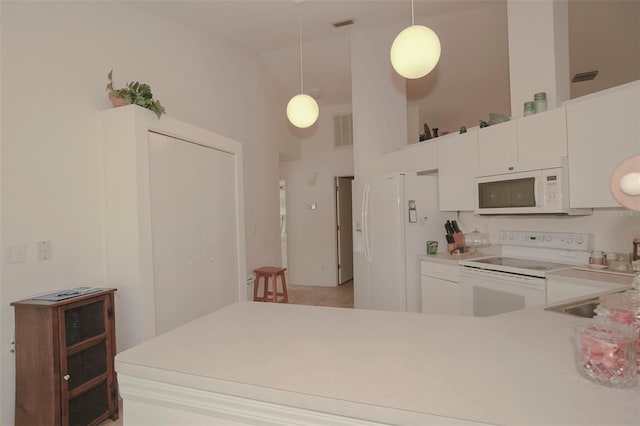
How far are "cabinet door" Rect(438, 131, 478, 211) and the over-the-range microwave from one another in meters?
0.14

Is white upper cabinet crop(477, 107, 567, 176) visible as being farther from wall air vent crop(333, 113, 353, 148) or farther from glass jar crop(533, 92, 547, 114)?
wall air vent crop(333, 113, 353, 148)

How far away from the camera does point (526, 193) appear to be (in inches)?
97.9

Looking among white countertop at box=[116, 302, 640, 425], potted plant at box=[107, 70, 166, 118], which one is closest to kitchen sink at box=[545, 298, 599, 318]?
white countertop at box=[116, 302, 640, 425]

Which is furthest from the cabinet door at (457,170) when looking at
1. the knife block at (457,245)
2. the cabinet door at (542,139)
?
the cabinet door at (542,139)

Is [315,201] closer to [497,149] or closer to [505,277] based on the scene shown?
[497,149]

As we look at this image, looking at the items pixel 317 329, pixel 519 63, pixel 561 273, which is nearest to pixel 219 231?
pixel 317 329

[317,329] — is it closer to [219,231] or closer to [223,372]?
[223,372]

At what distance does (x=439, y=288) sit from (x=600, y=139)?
5.46 ft

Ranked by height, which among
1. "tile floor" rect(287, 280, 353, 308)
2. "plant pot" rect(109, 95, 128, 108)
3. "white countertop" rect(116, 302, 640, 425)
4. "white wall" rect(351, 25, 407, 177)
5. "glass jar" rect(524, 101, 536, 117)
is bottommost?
"tile floor" rect(287, 280, 353, 308)

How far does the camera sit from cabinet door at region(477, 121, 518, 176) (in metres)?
2.60

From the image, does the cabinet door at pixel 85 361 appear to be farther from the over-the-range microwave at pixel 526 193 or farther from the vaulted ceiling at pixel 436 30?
the over-the-range microwave at pixel 526 193

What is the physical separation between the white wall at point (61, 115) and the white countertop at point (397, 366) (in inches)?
56.1

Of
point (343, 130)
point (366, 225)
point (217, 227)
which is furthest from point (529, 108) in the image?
point (343, 130)

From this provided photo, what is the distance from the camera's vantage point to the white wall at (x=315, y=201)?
594 centimetres
